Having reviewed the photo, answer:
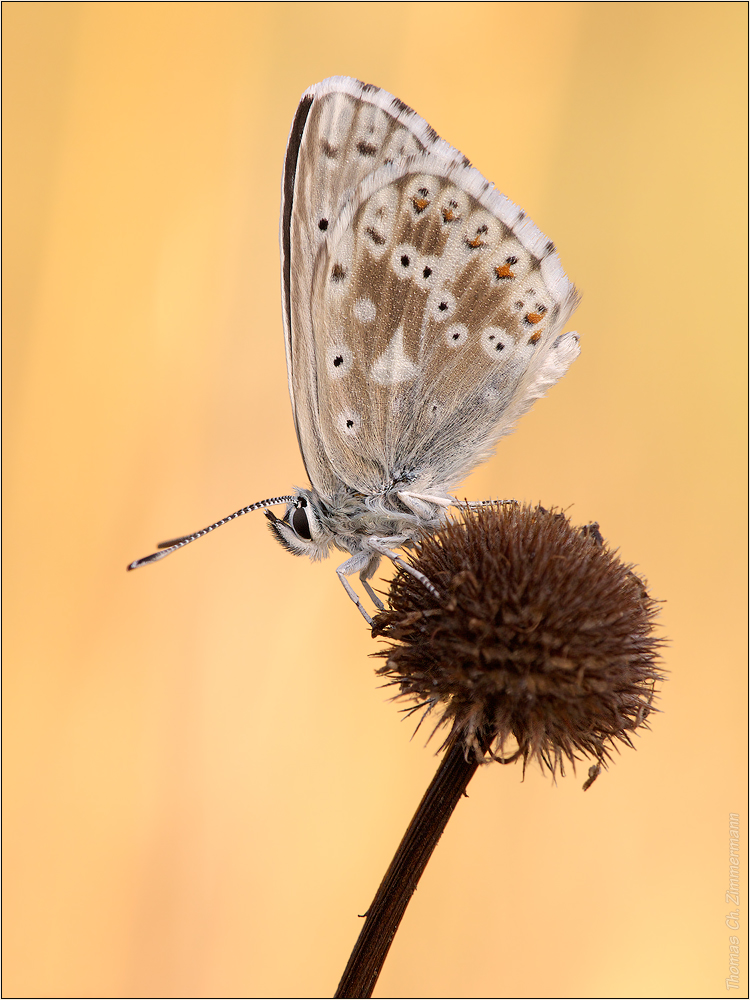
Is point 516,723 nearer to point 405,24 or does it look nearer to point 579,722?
point 579,722

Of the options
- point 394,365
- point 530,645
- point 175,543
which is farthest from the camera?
point 394,365

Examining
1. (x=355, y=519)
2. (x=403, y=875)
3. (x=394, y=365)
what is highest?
(x=394, y=365)

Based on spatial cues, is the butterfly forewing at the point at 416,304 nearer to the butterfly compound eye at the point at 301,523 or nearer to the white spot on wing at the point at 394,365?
the white spot on wing at the point at 394,365

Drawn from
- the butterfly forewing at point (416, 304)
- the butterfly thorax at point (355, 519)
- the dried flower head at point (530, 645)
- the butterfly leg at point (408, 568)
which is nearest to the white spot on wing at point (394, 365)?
the butterfly forewing at point (416, 304)

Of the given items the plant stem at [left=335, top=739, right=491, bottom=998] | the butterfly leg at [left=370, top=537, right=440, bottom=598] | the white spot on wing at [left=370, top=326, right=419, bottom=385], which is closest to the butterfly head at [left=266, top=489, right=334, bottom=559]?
the butterfly leg at [left=370, top=537, right=440, bottom=598]

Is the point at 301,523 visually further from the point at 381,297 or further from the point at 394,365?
the point at 381,297

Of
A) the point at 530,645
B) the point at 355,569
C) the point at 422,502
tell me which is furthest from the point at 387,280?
the point at 530,645

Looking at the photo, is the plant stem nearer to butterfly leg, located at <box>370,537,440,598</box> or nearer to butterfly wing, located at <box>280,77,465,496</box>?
butterfly leg, located at <box>370,537,440,598</box>
